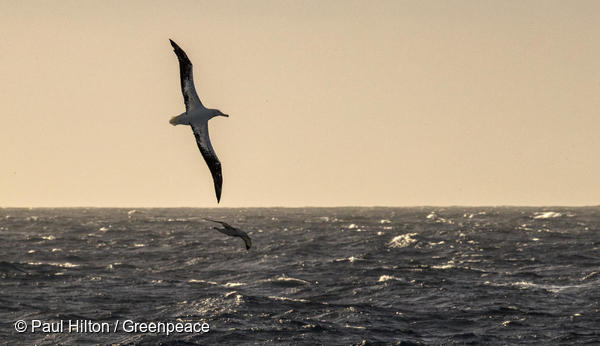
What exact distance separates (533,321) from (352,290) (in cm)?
942

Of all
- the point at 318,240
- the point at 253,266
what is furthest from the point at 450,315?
the point at 318,240

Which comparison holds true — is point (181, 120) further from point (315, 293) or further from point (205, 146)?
point (315, 293)

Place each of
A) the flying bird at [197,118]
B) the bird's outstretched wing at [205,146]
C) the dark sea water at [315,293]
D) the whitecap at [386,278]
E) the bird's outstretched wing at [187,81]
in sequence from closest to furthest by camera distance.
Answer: the bird's outstretched wing at [187,81] → the flying bird at [197,118] → the bird's outstretched wing at [205,146] → the dark sea water at [315,293] → the whitecap at [386,278]

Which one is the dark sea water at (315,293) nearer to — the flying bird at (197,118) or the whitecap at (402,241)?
the whitecap at (402,241)

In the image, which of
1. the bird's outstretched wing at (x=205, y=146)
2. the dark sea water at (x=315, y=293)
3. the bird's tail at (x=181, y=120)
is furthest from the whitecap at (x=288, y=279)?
the bird's tail at (x=181, y=120)

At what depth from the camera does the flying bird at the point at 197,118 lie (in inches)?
477

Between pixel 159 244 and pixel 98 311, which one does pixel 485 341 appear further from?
pixel 159 244

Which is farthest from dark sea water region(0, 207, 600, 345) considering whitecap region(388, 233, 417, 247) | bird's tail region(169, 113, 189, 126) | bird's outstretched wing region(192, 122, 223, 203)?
bird's tail region(169, 113, 189, 126)

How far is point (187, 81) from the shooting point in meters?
12.1

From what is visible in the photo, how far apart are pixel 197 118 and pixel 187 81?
572 mm

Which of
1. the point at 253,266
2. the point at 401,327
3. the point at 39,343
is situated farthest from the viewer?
the point at 253,266

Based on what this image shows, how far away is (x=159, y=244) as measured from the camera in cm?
6906

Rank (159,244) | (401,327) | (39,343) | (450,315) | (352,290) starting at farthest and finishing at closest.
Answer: (159,244)
(352,290)
(450,315)
(401,327)
(39,343)

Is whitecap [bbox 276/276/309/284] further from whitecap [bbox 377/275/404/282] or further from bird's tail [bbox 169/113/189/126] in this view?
bird's tail [bbox 169/113/189/126]
